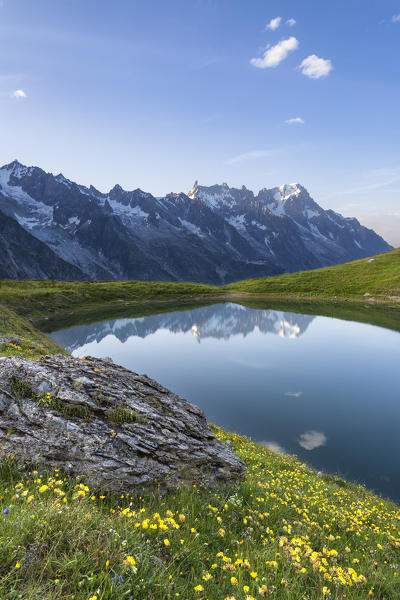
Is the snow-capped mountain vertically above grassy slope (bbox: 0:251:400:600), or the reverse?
grassy slope (bbox: 0:251:400:600)

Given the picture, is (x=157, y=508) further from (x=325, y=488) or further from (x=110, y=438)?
(x=325, y=488)

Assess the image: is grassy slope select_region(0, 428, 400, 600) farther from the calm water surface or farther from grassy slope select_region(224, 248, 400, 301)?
grassy slope select_region(224, 248, 400, 301)

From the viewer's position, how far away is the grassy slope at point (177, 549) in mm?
3551

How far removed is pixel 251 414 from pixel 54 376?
17.1 meters

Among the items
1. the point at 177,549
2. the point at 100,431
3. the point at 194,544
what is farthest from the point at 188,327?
the point at 177,549

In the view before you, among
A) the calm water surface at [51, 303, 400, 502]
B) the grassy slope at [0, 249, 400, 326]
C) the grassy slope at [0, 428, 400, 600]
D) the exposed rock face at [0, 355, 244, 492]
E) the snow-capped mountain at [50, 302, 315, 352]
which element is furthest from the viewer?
the grassy slope at [0, 249, 400, 326]

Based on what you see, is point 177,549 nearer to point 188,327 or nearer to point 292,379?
point 292,379

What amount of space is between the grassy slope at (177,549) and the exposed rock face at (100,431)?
54 centimetres

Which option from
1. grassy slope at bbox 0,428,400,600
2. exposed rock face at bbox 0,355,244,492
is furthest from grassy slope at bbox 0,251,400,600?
exposed rock face at bbox 0,355,244,492

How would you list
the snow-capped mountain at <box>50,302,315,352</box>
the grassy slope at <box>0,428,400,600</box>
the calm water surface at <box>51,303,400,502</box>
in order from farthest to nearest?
the snow-capped mountain at <box>50,302,315,352</box>, the calm water surface at <box>51,303,400,502</box>, the grassy slope at <box>0,428,400,600</box>

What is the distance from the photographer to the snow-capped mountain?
5331 cm

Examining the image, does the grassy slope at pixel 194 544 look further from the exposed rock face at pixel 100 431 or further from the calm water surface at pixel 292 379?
the calm water surface at pixel 292 379

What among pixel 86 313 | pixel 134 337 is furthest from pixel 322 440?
pixel 86 313

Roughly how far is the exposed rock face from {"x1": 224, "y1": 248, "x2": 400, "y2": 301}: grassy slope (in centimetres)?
12729
